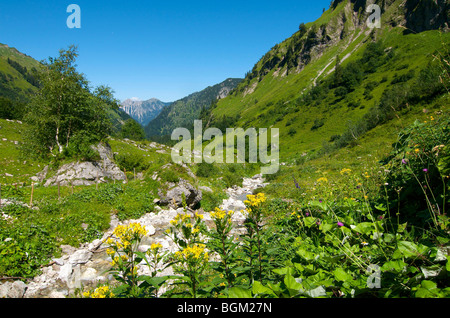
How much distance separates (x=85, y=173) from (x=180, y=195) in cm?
980

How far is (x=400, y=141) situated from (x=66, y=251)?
10.9 metres

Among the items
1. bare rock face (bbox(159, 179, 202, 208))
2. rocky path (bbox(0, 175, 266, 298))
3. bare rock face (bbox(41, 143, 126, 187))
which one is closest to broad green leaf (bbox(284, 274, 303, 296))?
rocky path (bbox(0, 175, 266, 298))

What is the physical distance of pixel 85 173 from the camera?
18016 millimetres

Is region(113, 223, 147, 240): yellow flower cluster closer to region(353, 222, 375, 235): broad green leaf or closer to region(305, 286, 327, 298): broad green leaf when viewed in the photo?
region(305, 286, 327, 298): broad green leaf

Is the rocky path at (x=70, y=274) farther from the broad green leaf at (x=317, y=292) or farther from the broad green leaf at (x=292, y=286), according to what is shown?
the broad green leaf at (x=317, y=292)

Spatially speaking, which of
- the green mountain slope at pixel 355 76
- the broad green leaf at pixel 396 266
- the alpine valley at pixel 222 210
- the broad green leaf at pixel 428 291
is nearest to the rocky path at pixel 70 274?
the alpine valley at pixel 222 210

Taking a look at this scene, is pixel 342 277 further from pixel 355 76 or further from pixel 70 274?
pixel 355 76

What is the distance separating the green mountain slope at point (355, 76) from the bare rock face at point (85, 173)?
22.8 meters

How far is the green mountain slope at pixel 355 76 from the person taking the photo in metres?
33.3

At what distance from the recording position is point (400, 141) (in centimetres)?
385

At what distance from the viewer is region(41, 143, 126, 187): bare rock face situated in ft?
55.9

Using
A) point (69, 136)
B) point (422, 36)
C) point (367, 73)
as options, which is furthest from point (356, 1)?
point (69, 136)

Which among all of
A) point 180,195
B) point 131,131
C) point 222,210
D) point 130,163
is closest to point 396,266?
point 222,210
